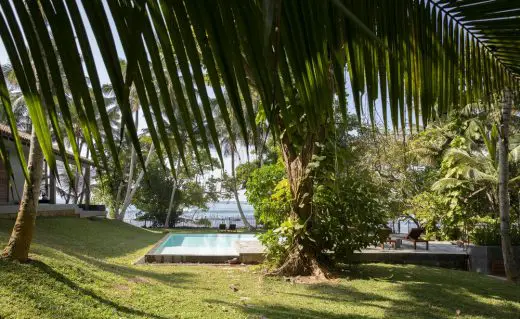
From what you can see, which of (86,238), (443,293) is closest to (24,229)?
(443,293)

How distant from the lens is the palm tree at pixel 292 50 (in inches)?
20.5

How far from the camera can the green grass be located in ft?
17.9

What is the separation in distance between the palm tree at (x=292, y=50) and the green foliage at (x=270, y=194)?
804 cm

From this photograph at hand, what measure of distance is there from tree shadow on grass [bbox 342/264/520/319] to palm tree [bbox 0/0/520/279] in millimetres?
5595

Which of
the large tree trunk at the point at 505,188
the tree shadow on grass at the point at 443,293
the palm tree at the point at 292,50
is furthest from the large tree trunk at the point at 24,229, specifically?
the large tree trunk at the point at 505,188

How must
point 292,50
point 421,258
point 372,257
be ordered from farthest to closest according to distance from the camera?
1. point 421,258
2. point 372,257
3. point 292,50

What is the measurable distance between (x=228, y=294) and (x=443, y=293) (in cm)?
368

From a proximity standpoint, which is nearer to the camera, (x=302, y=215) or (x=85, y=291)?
(x=85, y=291)

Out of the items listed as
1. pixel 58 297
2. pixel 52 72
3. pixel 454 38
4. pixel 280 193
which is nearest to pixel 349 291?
pixel 280 193

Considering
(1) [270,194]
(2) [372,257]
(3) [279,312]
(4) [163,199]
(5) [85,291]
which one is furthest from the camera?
(4) [163,199]

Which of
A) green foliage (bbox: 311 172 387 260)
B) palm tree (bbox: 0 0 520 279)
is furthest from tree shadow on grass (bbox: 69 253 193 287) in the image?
palm tree (bbox: 0 0 520 279)

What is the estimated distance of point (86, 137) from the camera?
58cm

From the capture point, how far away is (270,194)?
9.83 metres

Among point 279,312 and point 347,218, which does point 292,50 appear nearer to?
point 279,312
